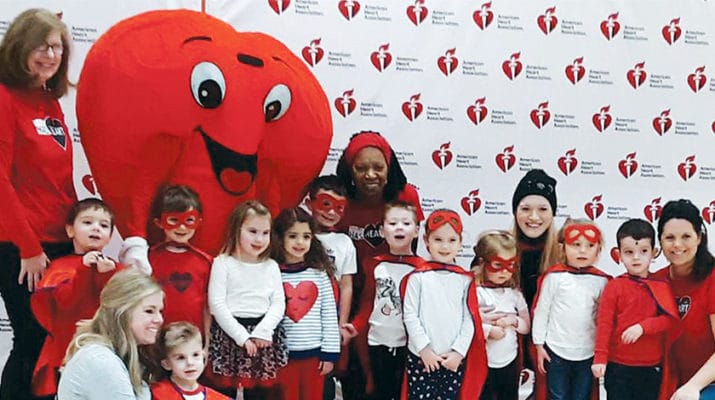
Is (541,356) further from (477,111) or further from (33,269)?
(33,269)

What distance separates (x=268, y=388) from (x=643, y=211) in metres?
2.63

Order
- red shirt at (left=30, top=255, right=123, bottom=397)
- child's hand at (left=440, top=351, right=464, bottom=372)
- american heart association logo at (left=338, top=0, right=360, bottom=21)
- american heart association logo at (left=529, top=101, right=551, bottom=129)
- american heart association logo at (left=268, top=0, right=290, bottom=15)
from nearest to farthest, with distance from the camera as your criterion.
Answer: red shirt at (left=30, top=255, right=123, bottom=397) → child's hand at (left=440, top=351, right=464, bottom=372) → american heart association logo at (left=268, top=0, right=290, bottom=15) → american heart association logo at (left=338, top=0, right=360, bottom=21) → american heart association logo at (left=529, top=101, right=551, bottom=129)

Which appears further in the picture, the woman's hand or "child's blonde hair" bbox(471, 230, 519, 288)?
"child's blonde hair" bbox(471, 230, 519, 288)

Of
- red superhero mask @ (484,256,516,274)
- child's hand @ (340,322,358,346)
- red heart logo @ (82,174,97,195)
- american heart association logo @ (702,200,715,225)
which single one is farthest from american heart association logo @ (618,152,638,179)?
red heart logo @ (82,174,97,195)

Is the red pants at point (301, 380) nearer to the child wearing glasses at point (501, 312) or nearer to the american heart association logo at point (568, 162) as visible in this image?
the child wearing glasses at point (501, 312)

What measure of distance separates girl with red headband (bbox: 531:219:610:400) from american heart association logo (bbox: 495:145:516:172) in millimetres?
1129

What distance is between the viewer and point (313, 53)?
14.0 feet

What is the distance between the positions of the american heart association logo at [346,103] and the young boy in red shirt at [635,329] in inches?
62.5

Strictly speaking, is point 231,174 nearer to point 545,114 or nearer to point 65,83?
point 65,83

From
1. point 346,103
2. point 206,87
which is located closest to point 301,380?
point 206,87

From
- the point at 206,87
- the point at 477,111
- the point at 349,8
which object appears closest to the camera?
the point at 206,87

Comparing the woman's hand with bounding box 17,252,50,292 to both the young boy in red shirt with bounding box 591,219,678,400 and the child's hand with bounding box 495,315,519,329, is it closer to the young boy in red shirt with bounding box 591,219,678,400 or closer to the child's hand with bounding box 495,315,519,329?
the child's hand with bounding box 495,315,519,329

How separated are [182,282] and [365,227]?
899mm

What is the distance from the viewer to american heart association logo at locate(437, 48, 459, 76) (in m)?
4.47
